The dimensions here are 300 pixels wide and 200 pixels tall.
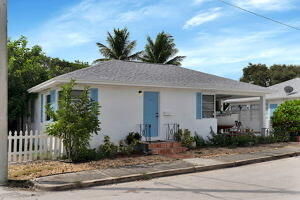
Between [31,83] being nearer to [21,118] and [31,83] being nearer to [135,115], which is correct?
[21,118]

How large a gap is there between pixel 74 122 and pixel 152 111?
14.1 ft

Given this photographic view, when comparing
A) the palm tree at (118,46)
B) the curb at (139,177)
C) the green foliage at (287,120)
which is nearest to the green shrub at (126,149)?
the curb at (139,177)

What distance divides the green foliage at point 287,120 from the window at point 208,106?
419 centimetres

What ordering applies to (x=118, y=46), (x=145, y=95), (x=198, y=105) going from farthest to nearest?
(x=118, y=46), (x=198, y=105), (x=145, y=95)

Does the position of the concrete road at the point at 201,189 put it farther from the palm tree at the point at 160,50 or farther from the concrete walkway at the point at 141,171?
the palm tree at the point at 160,50

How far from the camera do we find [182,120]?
14.8 metres

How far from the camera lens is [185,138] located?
14.1 m

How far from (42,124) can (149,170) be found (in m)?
7.54

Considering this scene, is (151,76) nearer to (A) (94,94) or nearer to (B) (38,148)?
(A) (94,94)

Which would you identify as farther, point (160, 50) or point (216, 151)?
point (160, 50)

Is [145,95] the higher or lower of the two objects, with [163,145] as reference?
higher

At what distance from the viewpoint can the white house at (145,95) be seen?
1277 centimetres

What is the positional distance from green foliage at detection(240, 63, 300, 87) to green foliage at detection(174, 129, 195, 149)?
128ft

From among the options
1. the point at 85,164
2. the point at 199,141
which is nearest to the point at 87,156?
the point at 85,164
